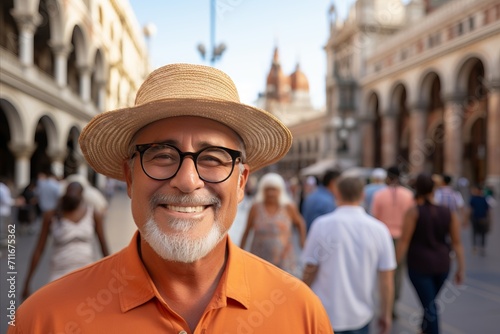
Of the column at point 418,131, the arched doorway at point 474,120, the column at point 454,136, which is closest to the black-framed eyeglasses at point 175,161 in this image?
the arched doorway at point 474,120

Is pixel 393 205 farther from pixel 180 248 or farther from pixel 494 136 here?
pixel 494 136

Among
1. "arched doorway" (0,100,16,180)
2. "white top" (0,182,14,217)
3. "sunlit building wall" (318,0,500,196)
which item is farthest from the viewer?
"sunlit building wall" (318,0,500,196)

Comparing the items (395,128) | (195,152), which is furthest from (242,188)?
(395,128)

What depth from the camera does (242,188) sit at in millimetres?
1838

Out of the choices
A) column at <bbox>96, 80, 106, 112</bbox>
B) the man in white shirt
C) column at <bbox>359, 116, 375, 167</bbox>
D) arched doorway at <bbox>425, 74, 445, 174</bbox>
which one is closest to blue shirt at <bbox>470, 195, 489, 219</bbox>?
the man in white shirt

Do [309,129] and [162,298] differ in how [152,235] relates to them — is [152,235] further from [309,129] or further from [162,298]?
[309,129]

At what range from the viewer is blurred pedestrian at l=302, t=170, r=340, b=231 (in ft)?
18.4

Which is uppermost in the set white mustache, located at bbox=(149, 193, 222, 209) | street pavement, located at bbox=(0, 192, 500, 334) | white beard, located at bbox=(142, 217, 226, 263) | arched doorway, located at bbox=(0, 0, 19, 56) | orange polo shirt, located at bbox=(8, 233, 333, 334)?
arched doorway, located at bbox=(0, 0, 19, 56)

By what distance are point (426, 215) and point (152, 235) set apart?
3574 millimetres

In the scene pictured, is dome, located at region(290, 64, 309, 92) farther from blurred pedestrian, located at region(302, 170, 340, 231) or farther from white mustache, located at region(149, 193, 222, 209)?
white mustache, located at region(149, 193, 222, 209)

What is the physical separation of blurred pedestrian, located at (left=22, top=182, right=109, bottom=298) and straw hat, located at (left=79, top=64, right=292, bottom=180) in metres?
2.33

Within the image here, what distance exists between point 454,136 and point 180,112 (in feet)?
79.6

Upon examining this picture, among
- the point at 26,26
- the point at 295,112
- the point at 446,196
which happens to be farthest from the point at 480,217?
the point at 295,112

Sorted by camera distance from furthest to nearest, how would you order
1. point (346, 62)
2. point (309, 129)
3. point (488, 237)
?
point (309, 129)
point (346, 62)
point (488, 237)
